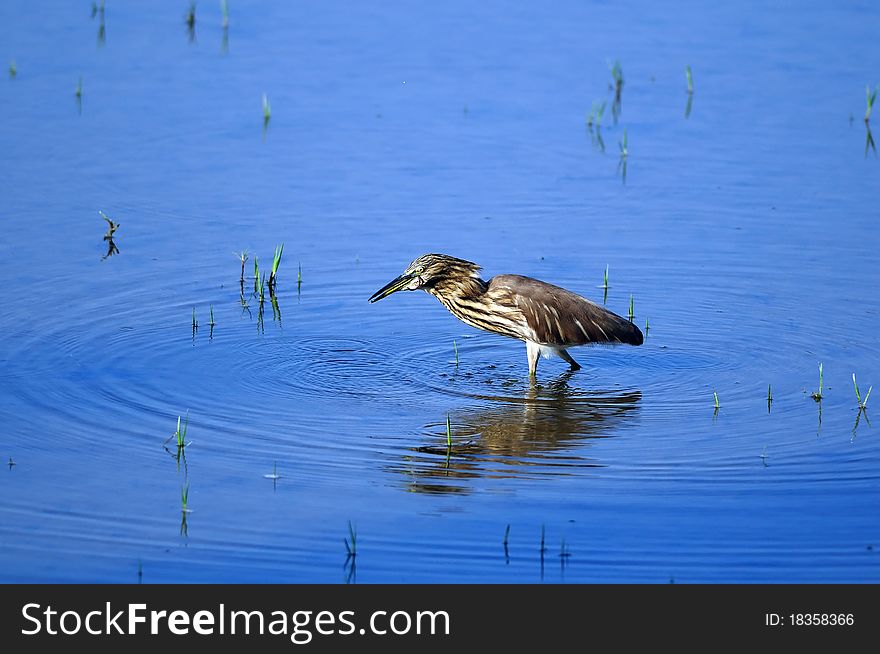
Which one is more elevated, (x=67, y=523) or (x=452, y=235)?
(x=452, y=235)

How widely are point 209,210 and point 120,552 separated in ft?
24.1

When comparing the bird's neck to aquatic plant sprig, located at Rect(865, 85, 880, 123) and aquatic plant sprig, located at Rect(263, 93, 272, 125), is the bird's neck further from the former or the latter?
aquatic plant sprig, located at Rect(865, 85, 880, 123)

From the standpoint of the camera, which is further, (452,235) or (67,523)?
(452,235)

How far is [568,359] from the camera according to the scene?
39.4 ft

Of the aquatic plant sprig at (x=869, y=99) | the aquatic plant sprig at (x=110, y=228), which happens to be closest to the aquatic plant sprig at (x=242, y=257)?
the aquatic plant sprig at (x=110, y=228)

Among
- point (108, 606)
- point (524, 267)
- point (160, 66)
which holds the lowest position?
point (108, 606)

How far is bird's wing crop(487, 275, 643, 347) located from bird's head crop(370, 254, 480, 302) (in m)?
0.27

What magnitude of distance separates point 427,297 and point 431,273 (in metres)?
2.11

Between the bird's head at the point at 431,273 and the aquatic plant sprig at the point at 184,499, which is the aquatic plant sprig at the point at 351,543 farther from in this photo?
the bird's head at the point at 431,273

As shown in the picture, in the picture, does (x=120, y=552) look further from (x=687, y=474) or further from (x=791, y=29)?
(x=791, y=29)

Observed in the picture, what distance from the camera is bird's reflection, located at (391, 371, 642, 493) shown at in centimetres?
947

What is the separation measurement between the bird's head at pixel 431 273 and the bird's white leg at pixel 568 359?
91cm

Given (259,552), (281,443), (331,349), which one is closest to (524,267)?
(331,349)

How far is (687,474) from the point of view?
9.35 m
